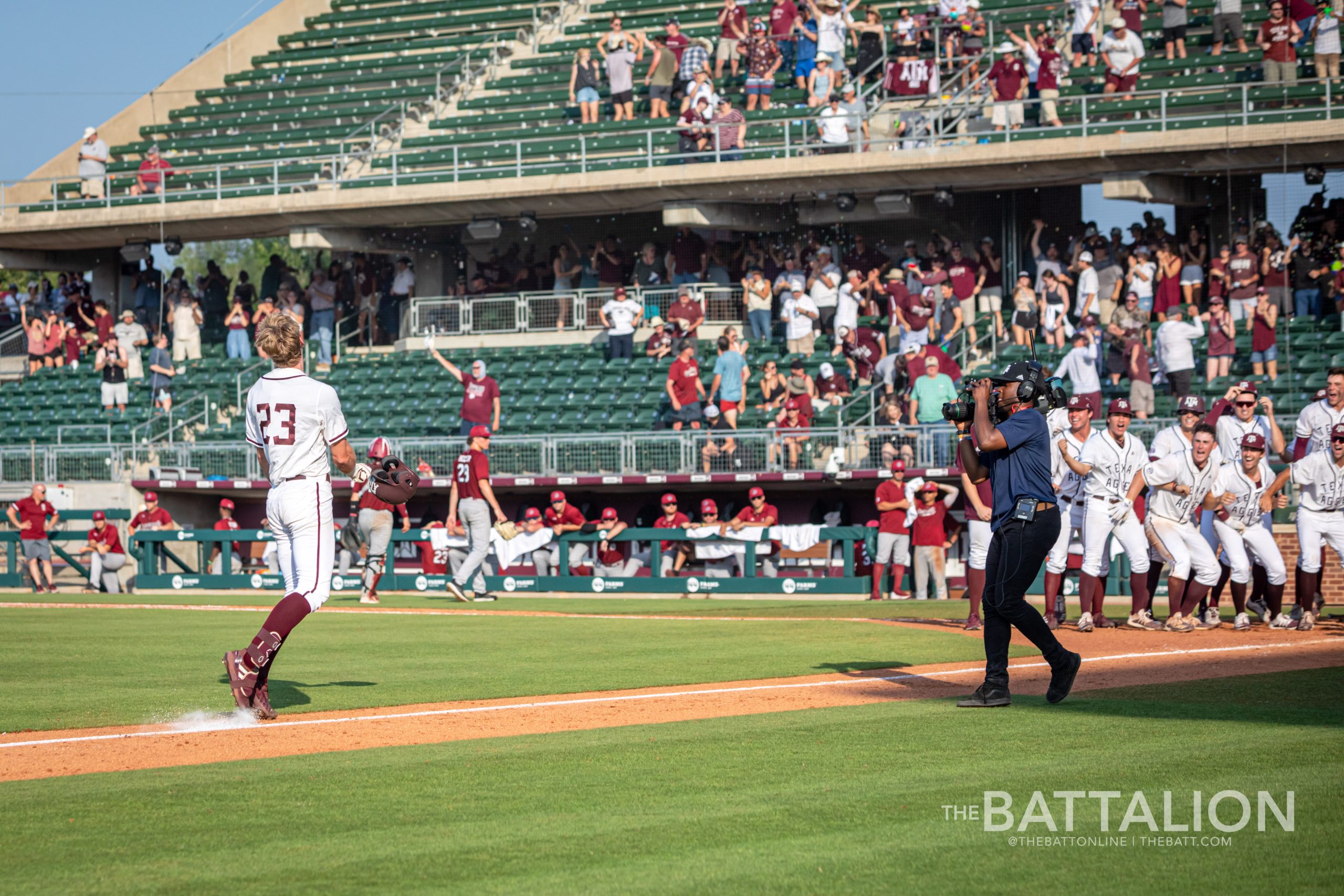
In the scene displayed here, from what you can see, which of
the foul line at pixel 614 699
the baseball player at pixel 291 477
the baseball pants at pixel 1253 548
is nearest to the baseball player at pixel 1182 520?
the baseball pants at pixel 1253 548

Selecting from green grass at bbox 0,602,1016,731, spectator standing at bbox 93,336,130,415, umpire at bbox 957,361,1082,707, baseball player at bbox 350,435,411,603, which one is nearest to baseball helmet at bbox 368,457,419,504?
green grass at bbox 0,602,1016,731

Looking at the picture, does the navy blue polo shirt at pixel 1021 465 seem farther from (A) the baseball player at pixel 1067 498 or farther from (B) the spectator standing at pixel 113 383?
(B) the spectator standing at pixel 113 383

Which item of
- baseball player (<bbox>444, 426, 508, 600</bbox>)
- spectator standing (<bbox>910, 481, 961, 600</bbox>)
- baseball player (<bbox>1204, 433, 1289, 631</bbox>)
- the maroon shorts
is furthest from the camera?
the maroon shorts

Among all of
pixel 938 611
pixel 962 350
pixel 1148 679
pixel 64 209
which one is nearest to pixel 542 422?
pixel 962 350

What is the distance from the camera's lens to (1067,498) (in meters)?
13.8

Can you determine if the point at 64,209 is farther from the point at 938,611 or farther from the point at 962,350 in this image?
the point at 938,611

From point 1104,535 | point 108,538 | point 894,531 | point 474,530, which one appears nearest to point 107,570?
point 108,538

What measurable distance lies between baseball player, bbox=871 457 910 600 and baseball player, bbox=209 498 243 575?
394 inches

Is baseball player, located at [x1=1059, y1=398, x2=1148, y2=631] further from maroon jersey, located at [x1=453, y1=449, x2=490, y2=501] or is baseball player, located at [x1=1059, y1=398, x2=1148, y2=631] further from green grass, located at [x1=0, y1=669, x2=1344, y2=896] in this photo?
maroon jersey, located at [x1=453, y1=449, x2=490, y2=501]

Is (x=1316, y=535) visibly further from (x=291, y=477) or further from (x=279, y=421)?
(x=279, y=421)

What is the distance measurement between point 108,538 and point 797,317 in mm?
11598

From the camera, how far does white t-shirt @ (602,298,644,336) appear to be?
2656 centimetres

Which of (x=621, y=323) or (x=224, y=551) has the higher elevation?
(x=621, y=323)

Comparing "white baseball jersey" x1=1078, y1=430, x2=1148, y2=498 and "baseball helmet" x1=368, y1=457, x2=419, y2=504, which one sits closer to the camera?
"baseball helmet" x1=368, y1=457, x2=419, y2=504
